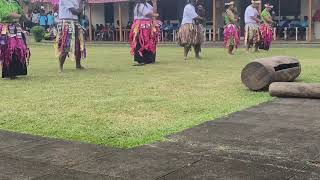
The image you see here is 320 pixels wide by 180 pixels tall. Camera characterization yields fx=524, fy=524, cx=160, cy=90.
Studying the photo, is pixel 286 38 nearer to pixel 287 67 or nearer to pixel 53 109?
pixel 287 67

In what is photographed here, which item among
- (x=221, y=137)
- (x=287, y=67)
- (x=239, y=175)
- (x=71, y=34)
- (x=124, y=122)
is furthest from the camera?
(x=71, y=34)

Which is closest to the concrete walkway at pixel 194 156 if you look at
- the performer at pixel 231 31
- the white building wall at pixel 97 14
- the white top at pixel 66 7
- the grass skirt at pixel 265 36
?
the white top at pixel 66 7

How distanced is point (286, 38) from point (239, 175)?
19658 millimetres

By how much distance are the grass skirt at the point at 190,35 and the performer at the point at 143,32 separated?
126 centimetres

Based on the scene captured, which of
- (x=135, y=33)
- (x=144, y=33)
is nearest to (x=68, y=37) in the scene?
(x=135, y=33)

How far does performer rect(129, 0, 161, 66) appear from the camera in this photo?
1278cm

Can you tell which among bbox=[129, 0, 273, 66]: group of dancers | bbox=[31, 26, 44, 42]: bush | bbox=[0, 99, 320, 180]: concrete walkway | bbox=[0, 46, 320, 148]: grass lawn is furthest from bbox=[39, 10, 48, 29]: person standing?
bbox=[0, 99, 320, 180]: concrete walkway

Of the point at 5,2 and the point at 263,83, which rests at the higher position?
the point at 5,2

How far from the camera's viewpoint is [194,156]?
13.7ft

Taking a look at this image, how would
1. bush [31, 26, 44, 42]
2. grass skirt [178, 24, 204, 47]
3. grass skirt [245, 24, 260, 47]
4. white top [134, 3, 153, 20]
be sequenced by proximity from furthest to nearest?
1. bush [31, 26, 44, 42]
2. grass skirt [245, 24, 260, 47]
3. grass skirt [178, 24, 204, 47]
4. white top [134, 3, 153, 20]

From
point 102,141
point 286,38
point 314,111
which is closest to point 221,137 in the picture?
point 102,141

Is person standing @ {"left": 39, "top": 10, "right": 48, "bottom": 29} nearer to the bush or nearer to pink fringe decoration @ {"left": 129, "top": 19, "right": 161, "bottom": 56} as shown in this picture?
the bush

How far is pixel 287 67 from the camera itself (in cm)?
822

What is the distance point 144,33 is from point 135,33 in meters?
0.23
